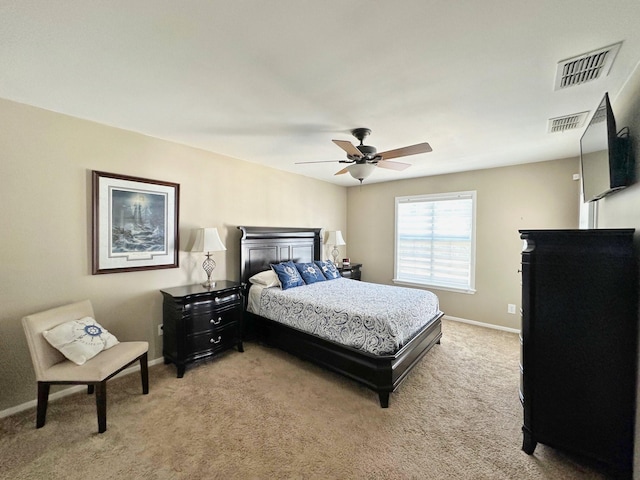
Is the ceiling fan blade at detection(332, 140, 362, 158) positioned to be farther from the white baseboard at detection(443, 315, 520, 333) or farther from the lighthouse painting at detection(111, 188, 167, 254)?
the white baseboard at detection(443, 315, 520, 333)

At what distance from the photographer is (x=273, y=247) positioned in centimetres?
414

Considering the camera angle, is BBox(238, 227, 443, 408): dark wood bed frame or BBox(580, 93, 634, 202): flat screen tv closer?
BBox(580, 93, 634, 202): flat screen tv

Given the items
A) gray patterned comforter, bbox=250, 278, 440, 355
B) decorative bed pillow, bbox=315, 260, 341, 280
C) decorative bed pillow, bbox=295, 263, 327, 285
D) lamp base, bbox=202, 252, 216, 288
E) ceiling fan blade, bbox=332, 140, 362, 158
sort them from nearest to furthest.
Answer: ceiling fan blade, bbox=332, 140, 362, 158, gray patterned comforter, bbox=250, 278, 440, 355, lamp base, bbox=202, 252, 216, 288, decorative bed pillow, bbox=295, 263, 327, 285, decorative bed pillow, bbox=315, 260, 341, 280

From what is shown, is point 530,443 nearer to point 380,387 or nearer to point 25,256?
point 380,387

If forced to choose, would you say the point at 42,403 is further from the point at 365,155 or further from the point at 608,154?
the point at 608,154

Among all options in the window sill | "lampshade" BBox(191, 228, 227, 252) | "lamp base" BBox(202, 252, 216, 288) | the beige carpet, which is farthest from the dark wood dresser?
"lamp base" BBox(202, 252, 216, 288)

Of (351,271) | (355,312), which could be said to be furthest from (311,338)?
(351,271)

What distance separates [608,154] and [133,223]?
4.09m

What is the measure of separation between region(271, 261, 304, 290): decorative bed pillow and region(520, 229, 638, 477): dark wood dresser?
2601 millimetres

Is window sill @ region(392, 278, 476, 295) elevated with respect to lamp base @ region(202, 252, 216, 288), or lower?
lower

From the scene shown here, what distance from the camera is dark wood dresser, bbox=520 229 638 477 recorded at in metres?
1.51

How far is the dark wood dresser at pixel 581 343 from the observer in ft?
4.96

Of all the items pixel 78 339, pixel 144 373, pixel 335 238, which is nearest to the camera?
pixel 78 339

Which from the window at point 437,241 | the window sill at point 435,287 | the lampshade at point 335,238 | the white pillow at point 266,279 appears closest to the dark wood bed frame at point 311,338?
the white pillow at point 266,279
